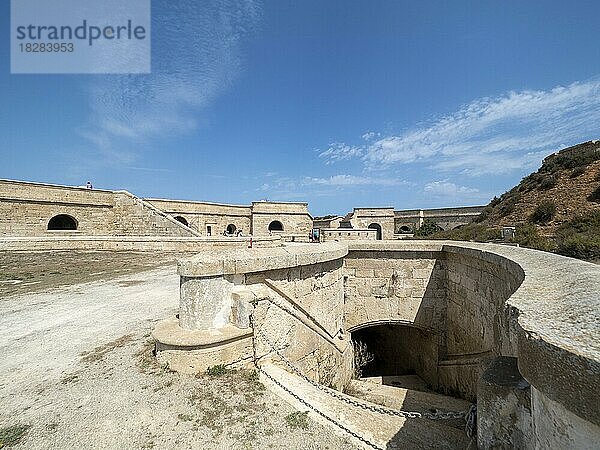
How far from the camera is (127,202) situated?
741 inches

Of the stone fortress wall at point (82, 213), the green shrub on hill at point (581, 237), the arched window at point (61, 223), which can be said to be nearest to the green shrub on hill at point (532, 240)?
the green shrub on hill at point (581, 237)

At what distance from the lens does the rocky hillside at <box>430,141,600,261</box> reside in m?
12.4

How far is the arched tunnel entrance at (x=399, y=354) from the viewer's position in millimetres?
7405

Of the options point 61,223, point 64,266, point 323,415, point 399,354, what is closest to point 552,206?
point 399,354

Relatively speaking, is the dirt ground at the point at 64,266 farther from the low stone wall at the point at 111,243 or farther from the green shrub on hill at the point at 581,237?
the green shrub on hill at the point at 581,237

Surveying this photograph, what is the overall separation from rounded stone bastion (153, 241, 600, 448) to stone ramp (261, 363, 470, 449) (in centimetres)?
10

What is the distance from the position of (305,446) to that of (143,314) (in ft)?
13.2

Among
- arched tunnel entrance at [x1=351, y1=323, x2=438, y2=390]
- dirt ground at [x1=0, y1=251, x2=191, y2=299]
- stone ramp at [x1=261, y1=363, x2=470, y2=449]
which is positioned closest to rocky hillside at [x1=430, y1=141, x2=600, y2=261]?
arched tunnel entrance at [x1=351, y1=323, x2=438, y2=390]

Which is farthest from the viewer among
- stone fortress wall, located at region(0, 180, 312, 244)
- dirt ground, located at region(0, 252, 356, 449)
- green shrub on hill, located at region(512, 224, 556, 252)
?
stone fortress wall, located at region(0, 180, 312, 244)

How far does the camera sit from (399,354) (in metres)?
8.81

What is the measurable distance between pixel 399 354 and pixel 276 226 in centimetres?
2153

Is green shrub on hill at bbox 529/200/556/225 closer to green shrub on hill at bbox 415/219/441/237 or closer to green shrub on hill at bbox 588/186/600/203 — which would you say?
green shrub on hill at bbox 588/186/600/203

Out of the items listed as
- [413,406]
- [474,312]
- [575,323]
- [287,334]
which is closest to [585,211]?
[474,312]

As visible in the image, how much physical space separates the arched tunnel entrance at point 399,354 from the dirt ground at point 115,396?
5.62 m
